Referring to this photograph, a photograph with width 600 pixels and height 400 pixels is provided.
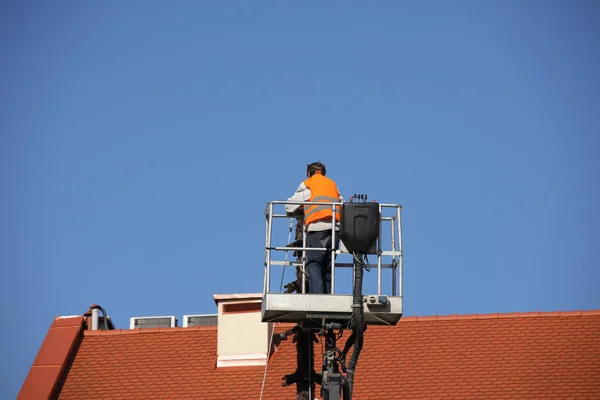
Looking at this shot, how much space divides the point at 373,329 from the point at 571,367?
3.99 m

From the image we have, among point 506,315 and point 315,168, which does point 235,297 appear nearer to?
point 506,315

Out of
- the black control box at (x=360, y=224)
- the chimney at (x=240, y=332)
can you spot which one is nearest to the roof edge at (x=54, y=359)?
the chimney at (x=240, y=332)

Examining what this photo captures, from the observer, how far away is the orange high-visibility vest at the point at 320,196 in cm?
1495

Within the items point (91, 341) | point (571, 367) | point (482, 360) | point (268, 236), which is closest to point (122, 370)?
point (91, 341)

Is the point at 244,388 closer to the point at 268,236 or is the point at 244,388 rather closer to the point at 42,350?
the point at 42,350

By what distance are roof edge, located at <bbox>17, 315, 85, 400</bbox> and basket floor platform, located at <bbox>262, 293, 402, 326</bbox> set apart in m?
10.2

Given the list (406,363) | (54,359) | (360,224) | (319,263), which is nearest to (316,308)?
(319,263)

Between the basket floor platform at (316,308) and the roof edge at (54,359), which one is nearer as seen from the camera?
the basket floor platform at (316,308)

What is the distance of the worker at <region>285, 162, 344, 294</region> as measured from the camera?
1479cm

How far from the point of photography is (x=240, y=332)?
942 inches

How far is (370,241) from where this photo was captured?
13805mm

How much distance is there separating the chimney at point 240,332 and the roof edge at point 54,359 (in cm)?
307

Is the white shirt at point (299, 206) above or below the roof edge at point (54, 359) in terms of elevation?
above

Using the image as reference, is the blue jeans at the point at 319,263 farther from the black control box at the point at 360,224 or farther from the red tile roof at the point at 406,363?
the red tile roof at the point at 406,363
